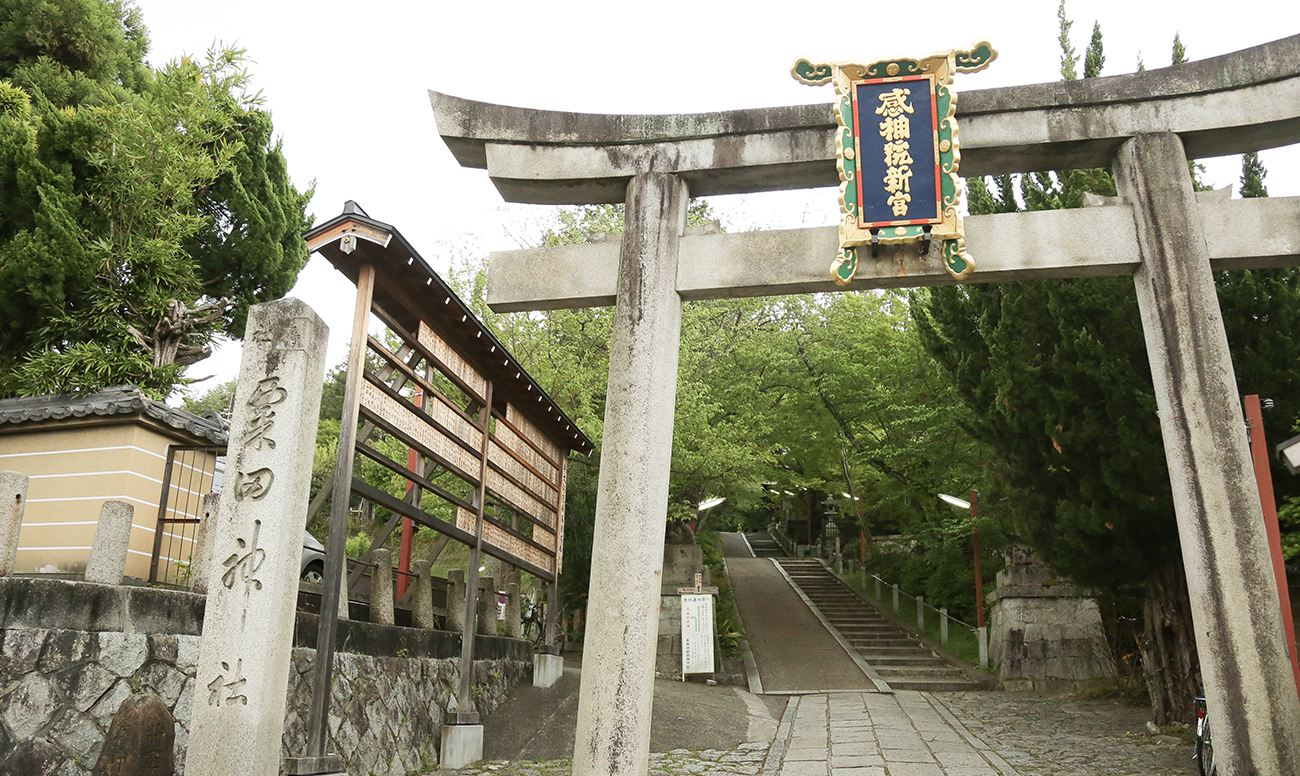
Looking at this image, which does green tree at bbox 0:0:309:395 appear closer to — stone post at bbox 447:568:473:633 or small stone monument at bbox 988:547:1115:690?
stone post at bbox 447:568:473:633

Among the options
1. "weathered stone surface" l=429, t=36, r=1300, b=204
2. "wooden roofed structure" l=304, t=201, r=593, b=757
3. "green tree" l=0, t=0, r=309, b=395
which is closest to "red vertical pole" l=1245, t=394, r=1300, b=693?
"weathered stone surface" l=429, t=36, r=1300, b=204

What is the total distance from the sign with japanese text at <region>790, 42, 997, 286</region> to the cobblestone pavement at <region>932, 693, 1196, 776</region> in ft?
17.7

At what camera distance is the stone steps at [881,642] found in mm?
15156

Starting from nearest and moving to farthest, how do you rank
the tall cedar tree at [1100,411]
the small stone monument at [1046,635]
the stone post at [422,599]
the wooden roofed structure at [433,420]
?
1. the wooden roofed structure at [433,420]
2. the tall cedar tree at [1100,411]
3. the stone post at [422,599]
4. the small stone monument at [1046,635]

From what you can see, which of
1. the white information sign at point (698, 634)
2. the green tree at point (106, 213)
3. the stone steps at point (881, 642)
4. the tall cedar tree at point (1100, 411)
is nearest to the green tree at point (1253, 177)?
the tall cedar tree at point (1100, 411)

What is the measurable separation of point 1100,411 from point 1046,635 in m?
6.76

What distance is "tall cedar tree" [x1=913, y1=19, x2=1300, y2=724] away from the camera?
8.63 meters

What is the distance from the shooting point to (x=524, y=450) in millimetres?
11227

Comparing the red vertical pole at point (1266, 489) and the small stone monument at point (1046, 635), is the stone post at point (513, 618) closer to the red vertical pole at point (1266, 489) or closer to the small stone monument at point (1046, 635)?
the small stone monument at point (1046, 635)

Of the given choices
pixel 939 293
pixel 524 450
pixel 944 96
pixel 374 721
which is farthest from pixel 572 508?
pixel 944 96

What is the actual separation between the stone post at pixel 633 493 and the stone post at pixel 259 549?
1.92 m

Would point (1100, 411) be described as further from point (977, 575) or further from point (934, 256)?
point (977, 575)

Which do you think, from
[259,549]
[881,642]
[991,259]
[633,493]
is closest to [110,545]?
A: [259,549]

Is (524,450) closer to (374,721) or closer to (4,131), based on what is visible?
(374,721)
